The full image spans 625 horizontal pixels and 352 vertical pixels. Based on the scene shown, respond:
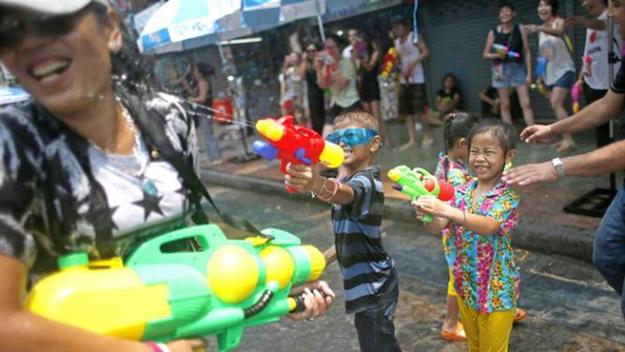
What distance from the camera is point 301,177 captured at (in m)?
2.04

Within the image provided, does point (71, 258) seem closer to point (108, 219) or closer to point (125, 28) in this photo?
point (108, 219)

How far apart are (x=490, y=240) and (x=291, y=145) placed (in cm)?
141

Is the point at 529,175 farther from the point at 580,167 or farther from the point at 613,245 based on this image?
the point at 613,245

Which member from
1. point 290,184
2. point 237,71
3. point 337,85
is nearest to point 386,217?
point 337,85

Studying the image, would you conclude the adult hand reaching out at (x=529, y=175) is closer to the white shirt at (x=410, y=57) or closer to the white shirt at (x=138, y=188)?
the white shirt at (x=138, y=188)

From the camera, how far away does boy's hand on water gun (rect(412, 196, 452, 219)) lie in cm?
251

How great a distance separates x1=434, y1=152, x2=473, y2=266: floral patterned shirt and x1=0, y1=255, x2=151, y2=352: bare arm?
91.4 inches

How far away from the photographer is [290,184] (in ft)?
6.86

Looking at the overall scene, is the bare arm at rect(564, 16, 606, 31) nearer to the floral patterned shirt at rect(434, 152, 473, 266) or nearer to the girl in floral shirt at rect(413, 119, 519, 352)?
the floral patterned shirt at rect(434, 152, 473, 266)

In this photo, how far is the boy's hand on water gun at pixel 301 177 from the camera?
200 cm

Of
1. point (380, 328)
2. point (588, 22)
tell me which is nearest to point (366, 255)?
point (380, 328)

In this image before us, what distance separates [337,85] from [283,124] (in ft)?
21.4

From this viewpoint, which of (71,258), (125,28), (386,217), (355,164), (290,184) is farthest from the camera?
(386,217)

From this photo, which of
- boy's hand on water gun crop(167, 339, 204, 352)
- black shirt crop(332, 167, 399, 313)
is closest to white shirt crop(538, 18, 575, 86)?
black shirt crop(332, 167, 399, 313)
